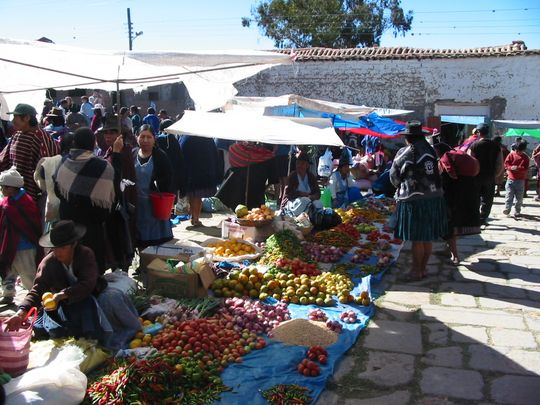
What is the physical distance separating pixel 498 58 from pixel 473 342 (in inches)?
677

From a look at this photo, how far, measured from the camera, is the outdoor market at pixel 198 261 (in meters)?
3.50

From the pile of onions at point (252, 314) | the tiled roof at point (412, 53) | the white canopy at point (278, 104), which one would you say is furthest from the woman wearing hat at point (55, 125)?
the tiled roof at point (412, 53)

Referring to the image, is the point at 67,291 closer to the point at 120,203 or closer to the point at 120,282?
the point at 120,282

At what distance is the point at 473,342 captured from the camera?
4.48 meters

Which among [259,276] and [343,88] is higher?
[343,88]

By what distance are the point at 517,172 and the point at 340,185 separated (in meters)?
3.35

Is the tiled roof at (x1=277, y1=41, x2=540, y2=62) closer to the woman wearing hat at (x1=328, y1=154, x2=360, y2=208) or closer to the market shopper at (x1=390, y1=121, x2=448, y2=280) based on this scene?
the woman wearing hat at (x1=328, y1=154, x2=360, y2=208)

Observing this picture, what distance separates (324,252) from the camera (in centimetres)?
686

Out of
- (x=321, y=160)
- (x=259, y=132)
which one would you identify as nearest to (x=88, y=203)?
(x=259, y=132)

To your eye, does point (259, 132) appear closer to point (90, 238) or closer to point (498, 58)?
point (90, 238)

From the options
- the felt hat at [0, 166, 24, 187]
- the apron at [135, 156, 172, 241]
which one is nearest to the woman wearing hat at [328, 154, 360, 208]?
the apron at [135, 156, 172, 241]

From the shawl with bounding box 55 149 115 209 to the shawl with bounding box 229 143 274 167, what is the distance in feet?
11.5

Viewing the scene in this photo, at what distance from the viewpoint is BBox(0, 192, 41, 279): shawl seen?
15.9ft

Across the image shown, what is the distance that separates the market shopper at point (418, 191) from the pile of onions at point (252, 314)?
185 cm
